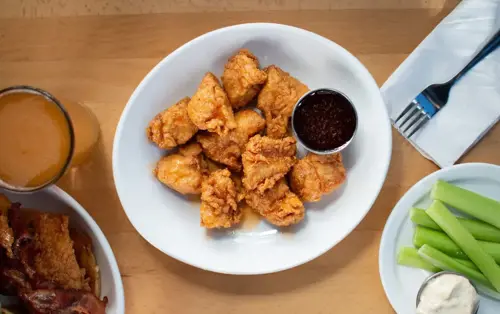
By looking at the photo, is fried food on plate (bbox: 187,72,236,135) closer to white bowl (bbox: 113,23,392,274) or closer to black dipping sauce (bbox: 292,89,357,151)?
white bowl (bbox: 113,23,392,274)

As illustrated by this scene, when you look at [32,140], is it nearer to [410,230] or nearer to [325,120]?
[325,120]

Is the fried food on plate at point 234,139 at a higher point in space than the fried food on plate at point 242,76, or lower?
lower

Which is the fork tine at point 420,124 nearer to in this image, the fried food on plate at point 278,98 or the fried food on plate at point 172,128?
the fried food on plate at point 278,98

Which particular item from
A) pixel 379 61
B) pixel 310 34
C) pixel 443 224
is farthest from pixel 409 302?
pixel 310 34

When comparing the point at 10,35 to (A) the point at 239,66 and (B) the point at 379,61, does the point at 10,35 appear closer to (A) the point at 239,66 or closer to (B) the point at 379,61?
(A) the point at 239,66

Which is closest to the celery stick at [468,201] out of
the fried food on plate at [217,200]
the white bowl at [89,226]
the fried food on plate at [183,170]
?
the fried food on plate at [217,200]
